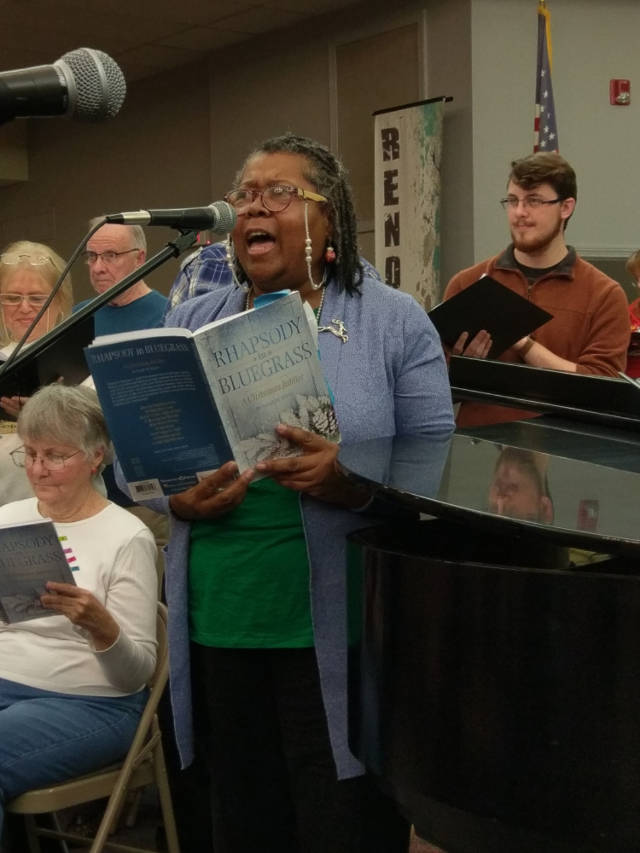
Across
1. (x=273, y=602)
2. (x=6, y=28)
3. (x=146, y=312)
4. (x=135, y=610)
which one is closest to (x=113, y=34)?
(x=6, y=28)

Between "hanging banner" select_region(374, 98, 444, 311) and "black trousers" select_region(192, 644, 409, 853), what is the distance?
17.6 ft

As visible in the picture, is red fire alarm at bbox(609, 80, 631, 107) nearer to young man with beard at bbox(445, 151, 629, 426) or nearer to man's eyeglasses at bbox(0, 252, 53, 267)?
young man with beard at bbox(445, 151, 629, 426)

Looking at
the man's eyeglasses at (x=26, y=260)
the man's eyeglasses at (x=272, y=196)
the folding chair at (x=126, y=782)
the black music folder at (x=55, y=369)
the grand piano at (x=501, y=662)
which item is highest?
the man's eyeglasses at (x=272, y=196)

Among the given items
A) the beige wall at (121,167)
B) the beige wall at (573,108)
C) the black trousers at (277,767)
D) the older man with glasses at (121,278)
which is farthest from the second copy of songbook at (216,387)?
the beige wall at (121,167)

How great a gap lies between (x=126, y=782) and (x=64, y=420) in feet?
2.60

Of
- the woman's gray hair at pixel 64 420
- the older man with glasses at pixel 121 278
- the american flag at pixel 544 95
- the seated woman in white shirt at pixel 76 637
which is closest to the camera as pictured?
the seated woman in white shirt at pixel 76 637

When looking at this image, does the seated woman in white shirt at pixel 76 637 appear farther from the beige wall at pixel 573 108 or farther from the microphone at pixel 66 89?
the beige wall at pixel 573 108

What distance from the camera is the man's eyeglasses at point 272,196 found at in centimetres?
195

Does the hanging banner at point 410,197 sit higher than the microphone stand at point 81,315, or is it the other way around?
the hanging banner at point 410,197

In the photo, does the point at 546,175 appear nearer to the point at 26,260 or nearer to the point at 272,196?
the point at 26,260

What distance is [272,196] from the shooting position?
6.40ft

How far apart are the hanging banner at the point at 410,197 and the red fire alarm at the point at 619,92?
3.30 feet

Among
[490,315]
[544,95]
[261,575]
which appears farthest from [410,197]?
[261,575]

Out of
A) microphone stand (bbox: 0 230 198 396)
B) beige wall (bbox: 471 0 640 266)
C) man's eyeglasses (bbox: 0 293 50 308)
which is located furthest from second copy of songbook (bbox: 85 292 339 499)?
beige wall (bbox: 471 0 640 266)
